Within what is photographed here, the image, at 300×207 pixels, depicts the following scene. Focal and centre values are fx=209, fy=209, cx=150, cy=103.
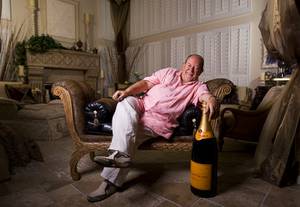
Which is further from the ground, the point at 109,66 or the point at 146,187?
the point at 109,66

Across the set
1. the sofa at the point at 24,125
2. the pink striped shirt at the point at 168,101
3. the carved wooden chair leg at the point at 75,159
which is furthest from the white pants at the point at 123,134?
the sofa at the point at 24,125

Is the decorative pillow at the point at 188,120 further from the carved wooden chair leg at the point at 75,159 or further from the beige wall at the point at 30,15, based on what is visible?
the beige wall at the point at 30,15

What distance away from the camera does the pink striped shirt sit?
1.47m

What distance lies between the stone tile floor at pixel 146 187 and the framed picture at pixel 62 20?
138 inches

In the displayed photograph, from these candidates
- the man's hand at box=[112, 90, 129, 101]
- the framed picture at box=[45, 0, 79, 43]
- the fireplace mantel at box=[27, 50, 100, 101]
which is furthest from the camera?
the framed picture at box=[45, 0, 79, 43]

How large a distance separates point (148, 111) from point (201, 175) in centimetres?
55

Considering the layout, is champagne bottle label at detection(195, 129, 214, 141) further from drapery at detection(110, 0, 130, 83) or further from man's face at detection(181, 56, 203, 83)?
drapery at detection(110, 0, 130, 83)

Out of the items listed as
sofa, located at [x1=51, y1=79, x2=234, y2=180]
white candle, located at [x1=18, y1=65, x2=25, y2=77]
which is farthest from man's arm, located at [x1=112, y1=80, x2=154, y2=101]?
white candle, located at [x1=18, y1=65, x2=25, y2=77]

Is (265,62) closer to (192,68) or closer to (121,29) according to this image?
(192,68)

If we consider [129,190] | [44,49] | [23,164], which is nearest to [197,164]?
[129,190]

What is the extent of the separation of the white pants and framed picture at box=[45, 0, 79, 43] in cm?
403

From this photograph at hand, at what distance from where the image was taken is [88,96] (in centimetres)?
167

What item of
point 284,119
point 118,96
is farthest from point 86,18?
point 284,119

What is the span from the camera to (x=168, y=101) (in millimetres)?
1493
